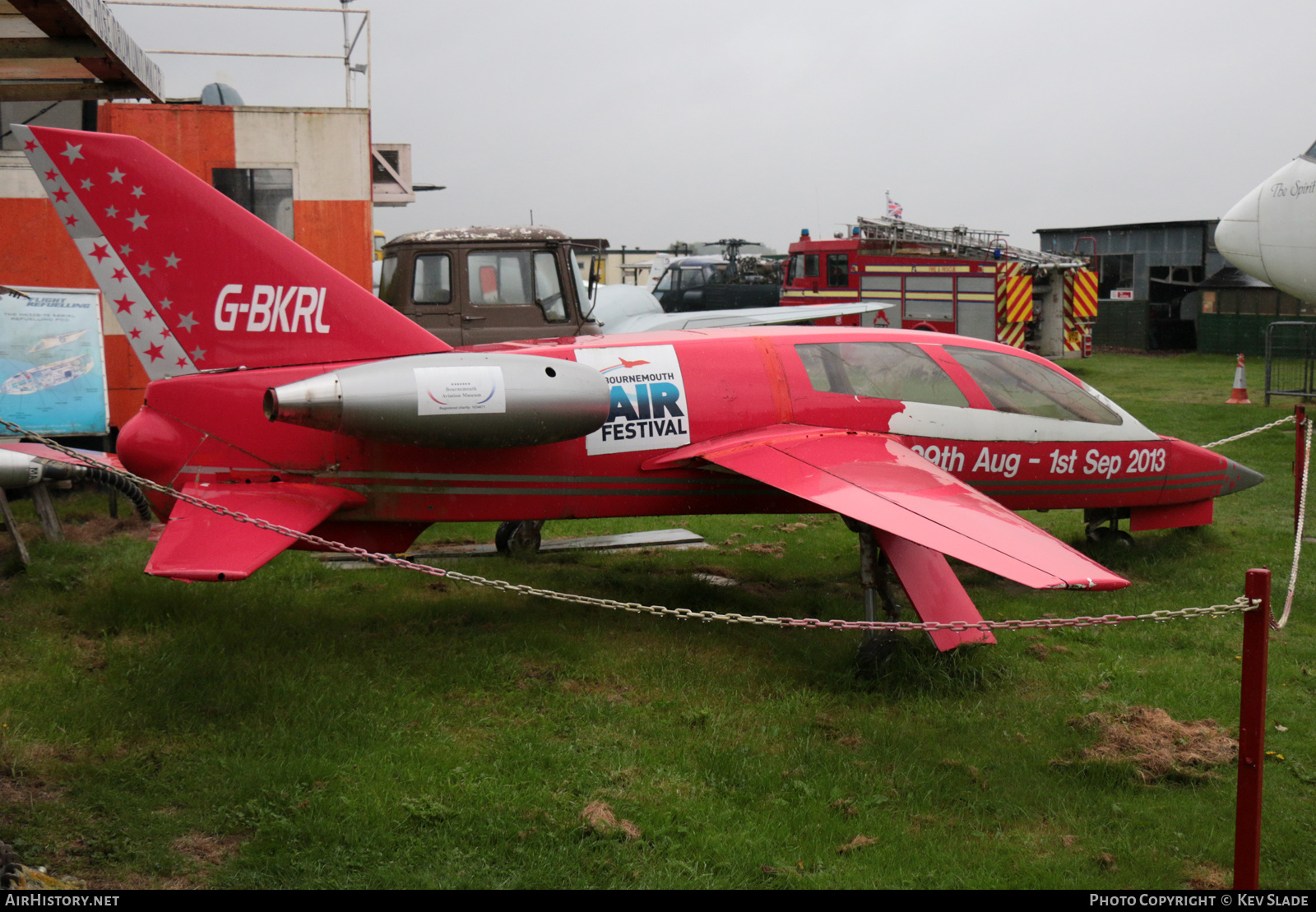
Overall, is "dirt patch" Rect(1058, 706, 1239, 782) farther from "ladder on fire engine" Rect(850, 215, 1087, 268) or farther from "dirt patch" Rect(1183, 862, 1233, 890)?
"ladder on fire engine" Rect(850, 215, 1087, 268)

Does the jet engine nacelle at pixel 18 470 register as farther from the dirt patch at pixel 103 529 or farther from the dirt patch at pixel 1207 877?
the dirt patch at pixel 1207 877

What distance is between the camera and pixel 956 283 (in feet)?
72.8

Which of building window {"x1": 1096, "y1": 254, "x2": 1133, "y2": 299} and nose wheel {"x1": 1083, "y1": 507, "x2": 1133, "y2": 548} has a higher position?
building window {"x1": 1096, "y1": 254, "x2": 1133, "y2": 299}

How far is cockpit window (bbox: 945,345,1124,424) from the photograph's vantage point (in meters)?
7.93

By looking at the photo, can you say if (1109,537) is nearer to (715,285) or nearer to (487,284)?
(487,284)

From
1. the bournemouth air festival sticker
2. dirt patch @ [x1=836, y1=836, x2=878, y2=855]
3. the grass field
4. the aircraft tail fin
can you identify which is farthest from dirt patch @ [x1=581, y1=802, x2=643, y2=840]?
the aircraft tail fin

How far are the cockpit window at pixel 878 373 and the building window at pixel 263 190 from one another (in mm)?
6480

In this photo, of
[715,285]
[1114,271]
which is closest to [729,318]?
[715,285]

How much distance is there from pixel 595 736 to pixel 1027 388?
4390mm

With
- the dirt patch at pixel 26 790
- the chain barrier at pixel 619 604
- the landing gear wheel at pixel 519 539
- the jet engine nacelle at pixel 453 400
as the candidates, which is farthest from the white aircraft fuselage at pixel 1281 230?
the dirt patch at pixel 26 790

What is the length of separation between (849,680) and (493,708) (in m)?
2.16

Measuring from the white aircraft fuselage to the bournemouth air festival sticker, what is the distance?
35.7 feet

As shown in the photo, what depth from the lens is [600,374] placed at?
Result: 6.89 m

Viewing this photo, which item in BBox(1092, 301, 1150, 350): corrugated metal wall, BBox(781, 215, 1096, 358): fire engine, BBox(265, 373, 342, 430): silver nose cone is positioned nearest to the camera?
BBox(265, 373, 342, 430): silver nose cone
